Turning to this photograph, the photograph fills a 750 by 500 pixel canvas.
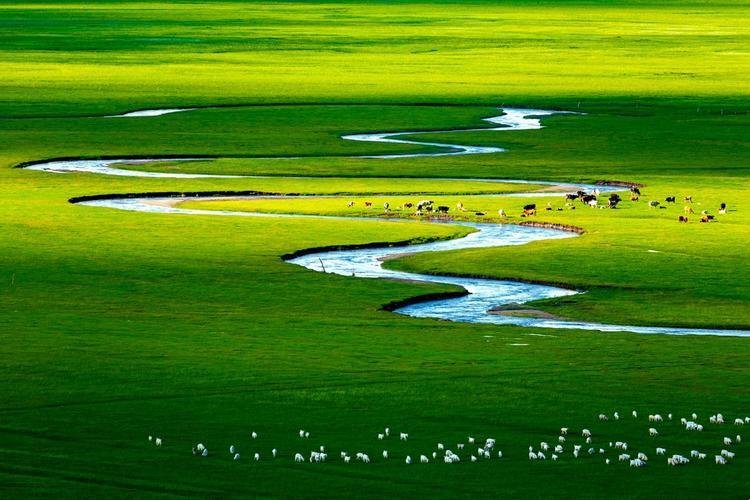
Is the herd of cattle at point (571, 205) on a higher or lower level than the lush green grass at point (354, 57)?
lower

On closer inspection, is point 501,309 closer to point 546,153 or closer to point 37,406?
point 37,406

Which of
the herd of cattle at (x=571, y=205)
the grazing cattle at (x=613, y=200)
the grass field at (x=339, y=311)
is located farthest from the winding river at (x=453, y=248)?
the grazing cattle at (x=613, y=200)

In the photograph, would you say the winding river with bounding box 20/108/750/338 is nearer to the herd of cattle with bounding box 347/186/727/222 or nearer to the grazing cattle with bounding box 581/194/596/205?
the herd of cattle with bounding box 347/186/727/222

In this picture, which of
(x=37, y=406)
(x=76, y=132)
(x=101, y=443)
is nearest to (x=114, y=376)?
(x=37, y=406)

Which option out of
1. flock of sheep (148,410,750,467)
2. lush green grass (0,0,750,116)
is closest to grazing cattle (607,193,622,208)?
flock of sheep (148,410,750,467)

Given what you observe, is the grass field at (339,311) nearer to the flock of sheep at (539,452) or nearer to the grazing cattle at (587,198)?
the flock of sheep at (539,452)
